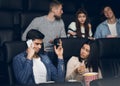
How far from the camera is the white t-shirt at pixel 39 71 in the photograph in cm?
325

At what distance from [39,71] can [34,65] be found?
66mm

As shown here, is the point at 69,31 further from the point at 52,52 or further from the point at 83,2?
the point at 83,2

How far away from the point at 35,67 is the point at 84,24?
127 cm

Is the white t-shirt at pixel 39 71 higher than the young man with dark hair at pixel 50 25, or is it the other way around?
the young man with dark hair at pixel 50 25

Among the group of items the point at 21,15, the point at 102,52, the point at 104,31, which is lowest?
the point at 102,52

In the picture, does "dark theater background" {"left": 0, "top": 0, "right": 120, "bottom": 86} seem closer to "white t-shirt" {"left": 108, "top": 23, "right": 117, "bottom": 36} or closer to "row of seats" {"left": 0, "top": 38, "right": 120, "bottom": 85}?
"white t-shirt" {"left": 108, "top": 23, "right": 117, "bottom": 36}

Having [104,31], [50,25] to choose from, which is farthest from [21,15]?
[104,31]

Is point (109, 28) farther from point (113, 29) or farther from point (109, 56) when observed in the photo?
point (109, 56)

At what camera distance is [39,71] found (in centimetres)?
327

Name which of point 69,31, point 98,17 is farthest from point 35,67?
point 98,17

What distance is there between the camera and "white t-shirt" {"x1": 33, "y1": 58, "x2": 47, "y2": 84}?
3254 mm

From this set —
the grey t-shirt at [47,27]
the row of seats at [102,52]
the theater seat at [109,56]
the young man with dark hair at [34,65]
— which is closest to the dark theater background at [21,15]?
the grey t-shirt at [47,27]

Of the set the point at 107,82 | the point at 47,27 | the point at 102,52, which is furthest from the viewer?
the point at 47,27

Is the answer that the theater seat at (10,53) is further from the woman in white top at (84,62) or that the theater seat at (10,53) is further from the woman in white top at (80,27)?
the woman in white top at (80,27)
